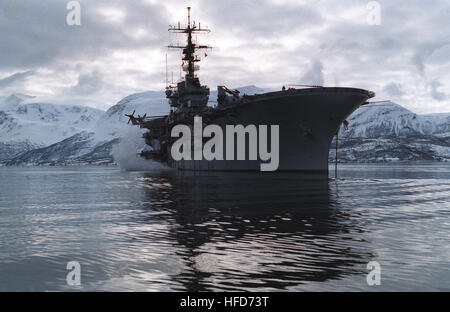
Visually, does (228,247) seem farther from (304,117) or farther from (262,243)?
(304,117)

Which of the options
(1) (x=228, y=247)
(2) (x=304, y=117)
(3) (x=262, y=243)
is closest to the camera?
(1) (x=228, y=247)

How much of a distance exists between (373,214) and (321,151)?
89.3ft

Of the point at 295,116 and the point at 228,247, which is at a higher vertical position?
the point at 295,116

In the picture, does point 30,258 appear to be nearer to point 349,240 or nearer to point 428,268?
point 349,240

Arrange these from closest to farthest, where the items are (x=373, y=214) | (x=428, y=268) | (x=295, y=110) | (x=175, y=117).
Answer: (x=428, y=268) → (x=373, y=214) → (x=295, y=110) → (x=175, y=117)

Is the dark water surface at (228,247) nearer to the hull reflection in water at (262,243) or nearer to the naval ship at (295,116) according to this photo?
the hull reflection in water at (262,243)

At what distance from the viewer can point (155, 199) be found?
79.4 feet

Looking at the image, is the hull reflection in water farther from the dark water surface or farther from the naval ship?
the naval ship

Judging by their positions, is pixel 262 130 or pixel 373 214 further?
pixel 262 130

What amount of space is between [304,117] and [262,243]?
32315mm

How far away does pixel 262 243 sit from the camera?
11609 millimetres

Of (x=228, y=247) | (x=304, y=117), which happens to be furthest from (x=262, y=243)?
(x=304, y=117)

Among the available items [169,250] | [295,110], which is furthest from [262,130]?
[169,250]

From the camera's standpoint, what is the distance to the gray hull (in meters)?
40.8
